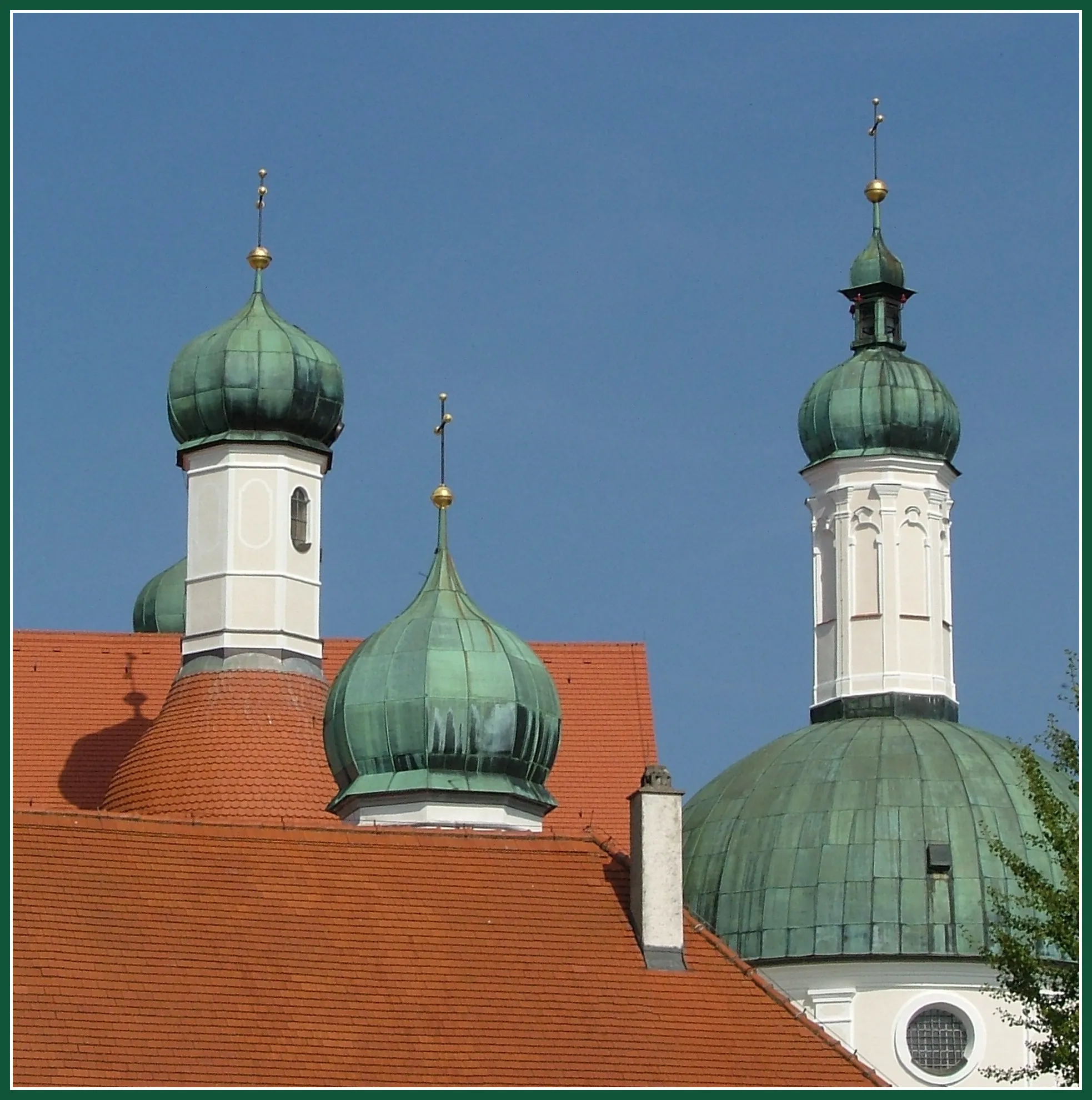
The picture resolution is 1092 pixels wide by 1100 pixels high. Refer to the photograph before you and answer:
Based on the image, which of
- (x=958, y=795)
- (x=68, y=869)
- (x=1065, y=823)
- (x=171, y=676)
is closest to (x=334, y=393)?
(x=171, y=676)

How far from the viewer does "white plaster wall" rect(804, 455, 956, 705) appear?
51250mm

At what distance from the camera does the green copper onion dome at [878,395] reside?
51.8 m

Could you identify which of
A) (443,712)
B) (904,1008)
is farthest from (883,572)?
(443,712)

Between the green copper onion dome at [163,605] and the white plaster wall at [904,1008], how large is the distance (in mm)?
18034

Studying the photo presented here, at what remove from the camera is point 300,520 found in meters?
53.2

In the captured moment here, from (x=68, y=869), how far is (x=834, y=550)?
668 inches

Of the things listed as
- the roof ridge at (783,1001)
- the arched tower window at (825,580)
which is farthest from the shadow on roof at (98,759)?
the roof ridge at (783,1001)

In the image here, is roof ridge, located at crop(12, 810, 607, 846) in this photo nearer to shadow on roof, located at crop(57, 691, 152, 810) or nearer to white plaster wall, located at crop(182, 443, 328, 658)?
white plaster wall, located at crop(182, 443, 328, 658)

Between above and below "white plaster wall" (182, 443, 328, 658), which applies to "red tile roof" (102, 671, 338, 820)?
below

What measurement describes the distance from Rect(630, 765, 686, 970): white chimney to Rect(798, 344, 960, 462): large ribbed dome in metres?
12.2

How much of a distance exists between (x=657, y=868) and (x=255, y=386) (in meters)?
15.1

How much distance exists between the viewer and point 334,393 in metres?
53.3

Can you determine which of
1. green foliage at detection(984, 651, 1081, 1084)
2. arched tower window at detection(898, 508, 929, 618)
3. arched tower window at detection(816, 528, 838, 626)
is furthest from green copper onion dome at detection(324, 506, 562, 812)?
green foliage at detection(984, 651, 1081, 1084)

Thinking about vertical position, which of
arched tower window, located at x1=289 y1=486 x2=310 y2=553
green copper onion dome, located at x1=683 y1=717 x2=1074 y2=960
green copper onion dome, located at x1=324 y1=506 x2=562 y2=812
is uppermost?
arched tower window, located at x1=289 y1=486 x2=310 y2=553
